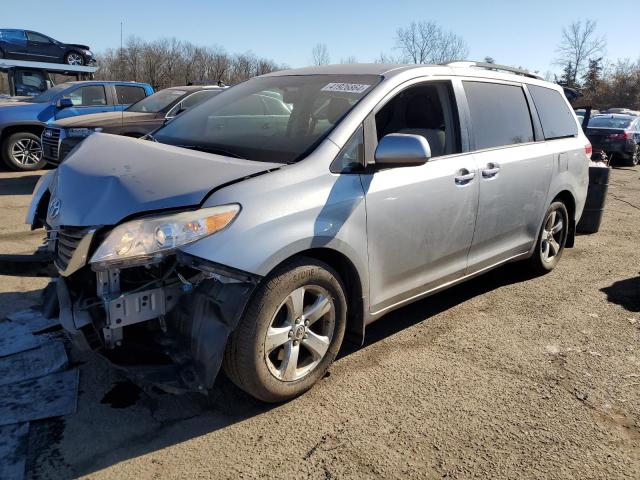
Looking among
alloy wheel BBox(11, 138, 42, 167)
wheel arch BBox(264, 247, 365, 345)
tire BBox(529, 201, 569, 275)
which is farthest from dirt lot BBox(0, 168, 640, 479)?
alloy wheel BBox(11, 138, 42, 167)

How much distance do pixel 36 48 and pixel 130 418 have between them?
66.4ft

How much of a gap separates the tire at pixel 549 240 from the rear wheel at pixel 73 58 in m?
19.3

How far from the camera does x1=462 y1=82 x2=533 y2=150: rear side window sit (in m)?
4.09

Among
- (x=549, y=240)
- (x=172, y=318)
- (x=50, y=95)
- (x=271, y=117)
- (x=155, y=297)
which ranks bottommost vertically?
(x=549, y=240)

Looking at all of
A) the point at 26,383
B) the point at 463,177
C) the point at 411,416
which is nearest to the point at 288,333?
the point at 411,416

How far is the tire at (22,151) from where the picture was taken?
34.3ft

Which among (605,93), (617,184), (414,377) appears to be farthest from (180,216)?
(605,93)

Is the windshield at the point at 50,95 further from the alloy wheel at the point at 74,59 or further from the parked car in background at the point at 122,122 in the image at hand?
the alloy wheel at the point at 74,59

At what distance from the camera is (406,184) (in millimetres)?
3369

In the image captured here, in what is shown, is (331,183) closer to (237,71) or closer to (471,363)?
(471,363)

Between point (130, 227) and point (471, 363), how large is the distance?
91.8 inches

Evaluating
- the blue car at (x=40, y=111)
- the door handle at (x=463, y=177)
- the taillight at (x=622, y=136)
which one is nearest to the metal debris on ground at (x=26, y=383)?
the door handle at (x=463, y=177)

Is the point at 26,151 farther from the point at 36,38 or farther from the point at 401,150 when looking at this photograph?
the point at 36,38

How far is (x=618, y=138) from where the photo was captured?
Result: 16625 millimetres
